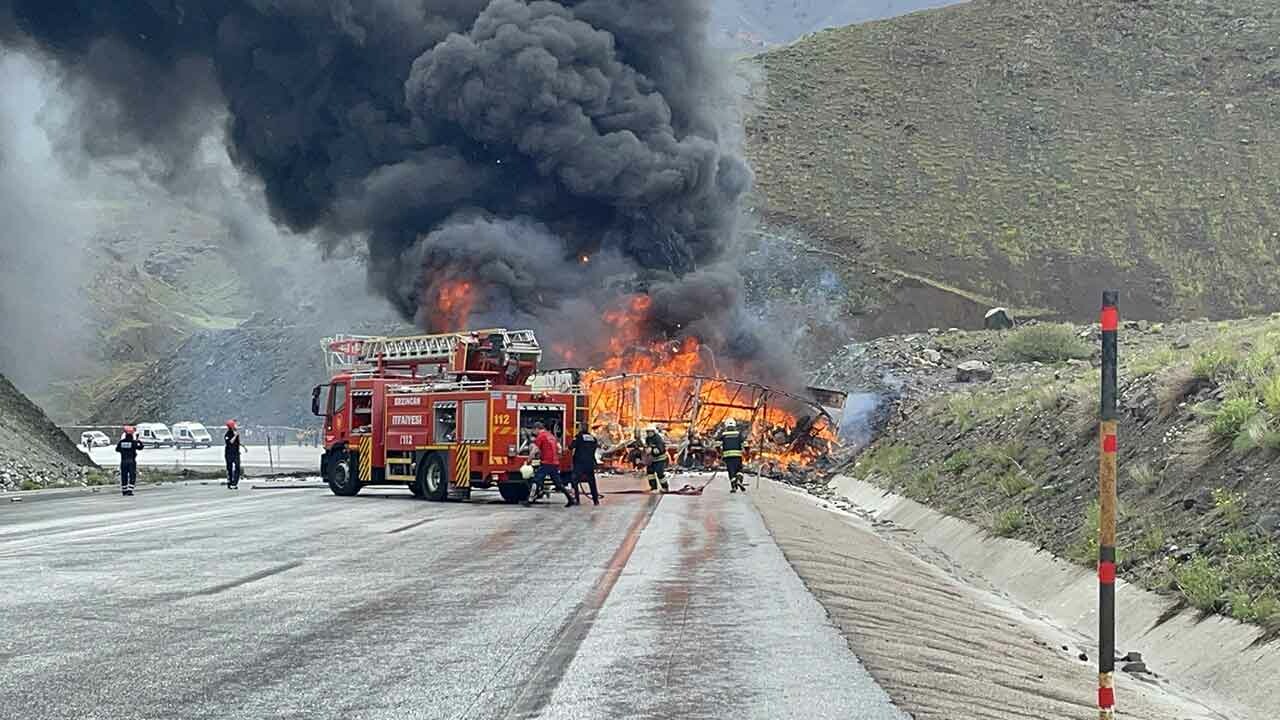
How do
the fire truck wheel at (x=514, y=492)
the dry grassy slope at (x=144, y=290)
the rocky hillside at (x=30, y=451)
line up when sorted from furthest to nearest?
1. the dry grassy slope at (x=144, y=290)
2. the rocky hillside at (x=30, y=451)
3. the fire truck wheel at (x=514, y=492)

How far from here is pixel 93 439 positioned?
55.9m

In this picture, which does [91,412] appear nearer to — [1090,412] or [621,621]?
[1090,412]

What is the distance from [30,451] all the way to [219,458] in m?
14.7

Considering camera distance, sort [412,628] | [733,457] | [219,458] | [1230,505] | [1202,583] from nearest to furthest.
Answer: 1. [412,628]
2. [1202,583]
3. [1230,505]
4. [733,457]
5. [219,458]

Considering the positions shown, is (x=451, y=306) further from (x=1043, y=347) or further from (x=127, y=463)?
(x=1043, y=347)

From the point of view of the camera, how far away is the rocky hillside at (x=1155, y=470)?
11.6m

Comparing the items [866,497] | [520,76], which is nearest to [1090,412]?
[866,497]

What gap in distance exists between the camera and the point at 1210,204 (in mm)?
75375

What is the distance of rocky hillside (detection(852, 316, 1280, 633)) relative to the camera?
11.6 m

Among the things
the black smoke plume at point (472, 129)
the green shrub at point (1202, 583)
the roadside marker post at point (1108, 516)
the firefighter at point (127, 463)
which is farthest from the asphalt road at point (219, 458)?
the roadside marker post at point (1108, 516)

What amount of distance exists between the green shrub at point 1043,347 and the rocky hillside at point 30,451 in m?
27.8

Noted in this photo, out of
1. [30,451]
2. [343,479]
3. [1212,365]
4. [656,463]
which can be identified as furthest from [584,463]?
[30,451]

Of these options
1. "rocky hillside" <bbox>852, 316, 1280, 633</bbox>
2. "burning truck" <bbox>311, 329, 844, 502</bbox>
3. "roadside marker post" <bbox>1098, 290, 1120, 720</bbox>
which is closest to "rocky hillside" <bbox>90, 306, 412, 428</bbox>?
"burning truck" <bbox>311, 329, 844, 502</bbox>

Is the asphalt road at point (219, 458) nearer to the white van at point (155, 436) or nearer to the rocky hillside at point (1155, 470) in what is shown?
the white van at point (155, 436)
